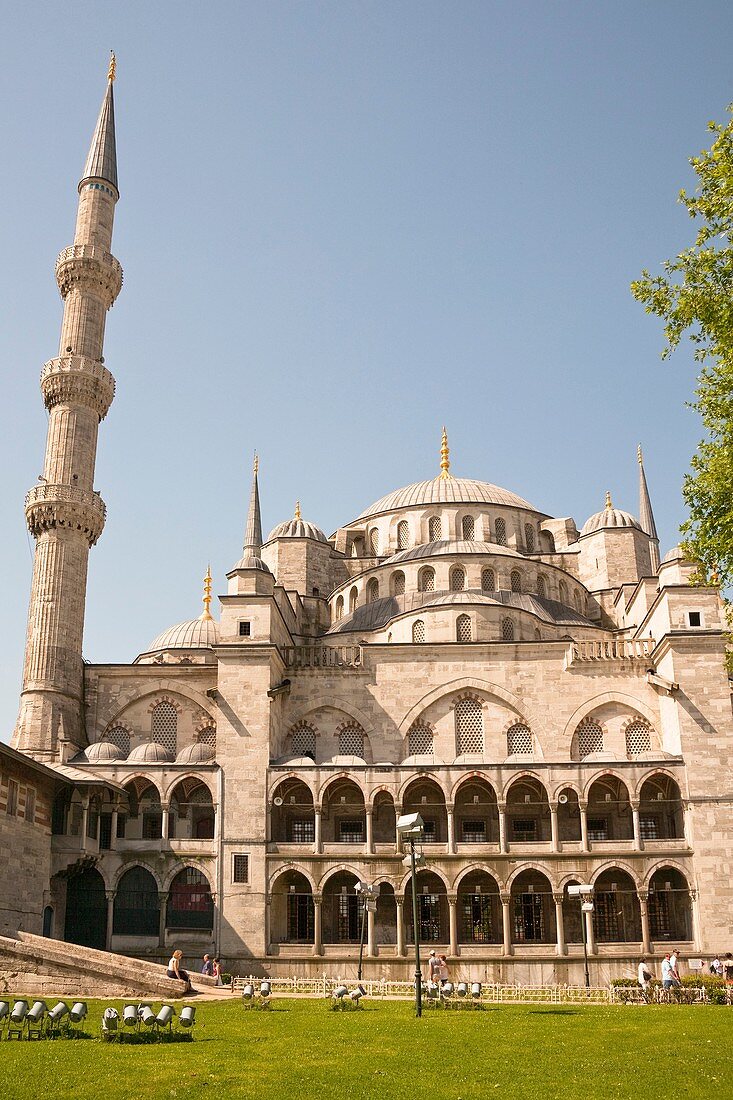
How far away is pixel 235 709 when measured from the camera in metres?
33.8

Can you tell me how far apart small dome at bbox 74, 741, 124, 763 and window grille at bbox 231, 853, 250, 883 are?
4973 mm

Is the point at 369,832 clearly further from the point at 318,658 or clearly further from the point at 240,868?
the point at 318,658

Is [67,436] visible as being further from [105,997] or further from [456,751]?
[105,997]

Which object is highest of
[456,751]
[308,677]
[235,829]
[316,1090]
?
[308,677]

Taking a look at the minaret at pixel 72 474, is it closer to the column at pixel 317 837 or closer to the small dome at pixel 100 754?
the small dome at pixel 100 754

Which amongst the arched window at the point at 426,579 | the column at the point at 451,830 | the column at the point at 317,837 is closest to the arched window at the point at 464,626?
the arched window at the point at 426,579

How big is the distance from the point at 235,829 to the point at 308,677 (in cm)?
580

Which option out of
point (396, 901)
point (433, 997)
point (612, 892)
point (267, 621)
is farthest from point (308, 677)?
point (433, 997)

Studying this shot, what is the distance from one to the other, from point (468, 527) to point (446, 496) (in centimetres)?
197

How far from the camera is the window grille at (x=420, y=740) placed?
35.2 metres

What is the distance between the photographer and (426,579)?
135ft

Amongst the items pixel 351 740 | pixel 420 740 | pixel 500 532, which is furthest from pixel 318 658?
pixel 500 532

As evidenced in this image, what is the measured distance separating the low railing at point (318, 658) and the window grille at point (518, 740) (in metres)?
5.41

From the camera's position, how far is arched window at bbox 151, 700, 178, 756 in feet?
119
